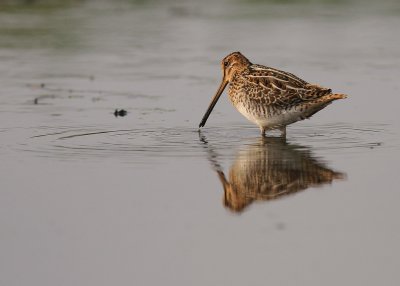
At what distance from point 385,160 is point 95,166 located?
8.34 ft

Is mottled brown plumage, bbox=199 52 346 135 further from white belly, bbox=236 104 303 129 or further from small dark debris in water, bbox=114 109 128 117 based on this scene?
small dark debris in water, bbox=114 109 128 117

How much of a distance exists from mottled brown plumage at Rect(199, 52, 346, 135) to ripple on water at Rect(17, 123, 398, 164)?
0.22 meters

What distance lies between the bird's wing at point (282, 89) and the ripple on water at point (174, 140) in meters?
0.40

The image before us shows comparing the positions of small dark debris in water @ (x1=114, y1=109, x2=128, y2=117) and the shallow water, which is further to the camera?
small dark debris in water @ (x1=114, y1=109, x2=128, y2=117)

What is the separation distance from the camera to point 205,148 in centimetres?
1071

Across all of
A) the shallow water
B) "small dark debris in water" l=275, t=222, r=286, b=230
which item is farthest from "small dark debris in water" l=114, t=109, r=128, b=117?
"small dark debris in water" l=275, t=222, r=286, b=230

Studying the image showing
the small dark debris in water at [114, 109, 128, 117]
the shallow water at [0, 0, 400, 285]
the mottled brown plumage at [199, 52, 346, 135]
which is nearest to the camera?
the shallow water at [0, 0, 400, 285]

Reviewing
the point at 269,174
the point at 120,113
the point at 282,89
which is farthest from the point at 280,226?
the point at 120,113

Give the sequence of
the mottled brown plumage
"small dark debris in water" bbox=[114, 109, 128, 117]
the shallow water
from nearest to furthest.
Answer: the shallow water < the mottled brown plumage < "small dark debris in water" bbox=[114, 109, 128, 117]

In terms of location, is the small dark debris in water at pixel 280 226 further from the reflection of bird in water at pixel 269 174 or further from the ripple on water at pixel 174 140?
the ripple on water at pixel 174 140

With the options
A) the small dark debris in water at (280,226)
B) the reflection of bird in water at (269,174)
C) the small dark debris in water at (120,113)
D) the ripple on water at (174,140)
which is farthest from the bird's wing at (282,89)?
the small dark debris in water at (280,226)

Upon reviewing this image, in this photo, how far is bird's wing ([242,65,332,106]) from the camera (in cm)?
1142

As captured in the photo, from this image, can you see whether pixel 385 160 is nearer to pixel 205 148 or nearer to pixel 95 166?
pixel 205 148

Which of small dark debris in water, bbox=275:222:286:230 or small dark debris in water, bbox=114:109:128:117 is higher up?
small dark debris in water, bbox=114:109:128:117
